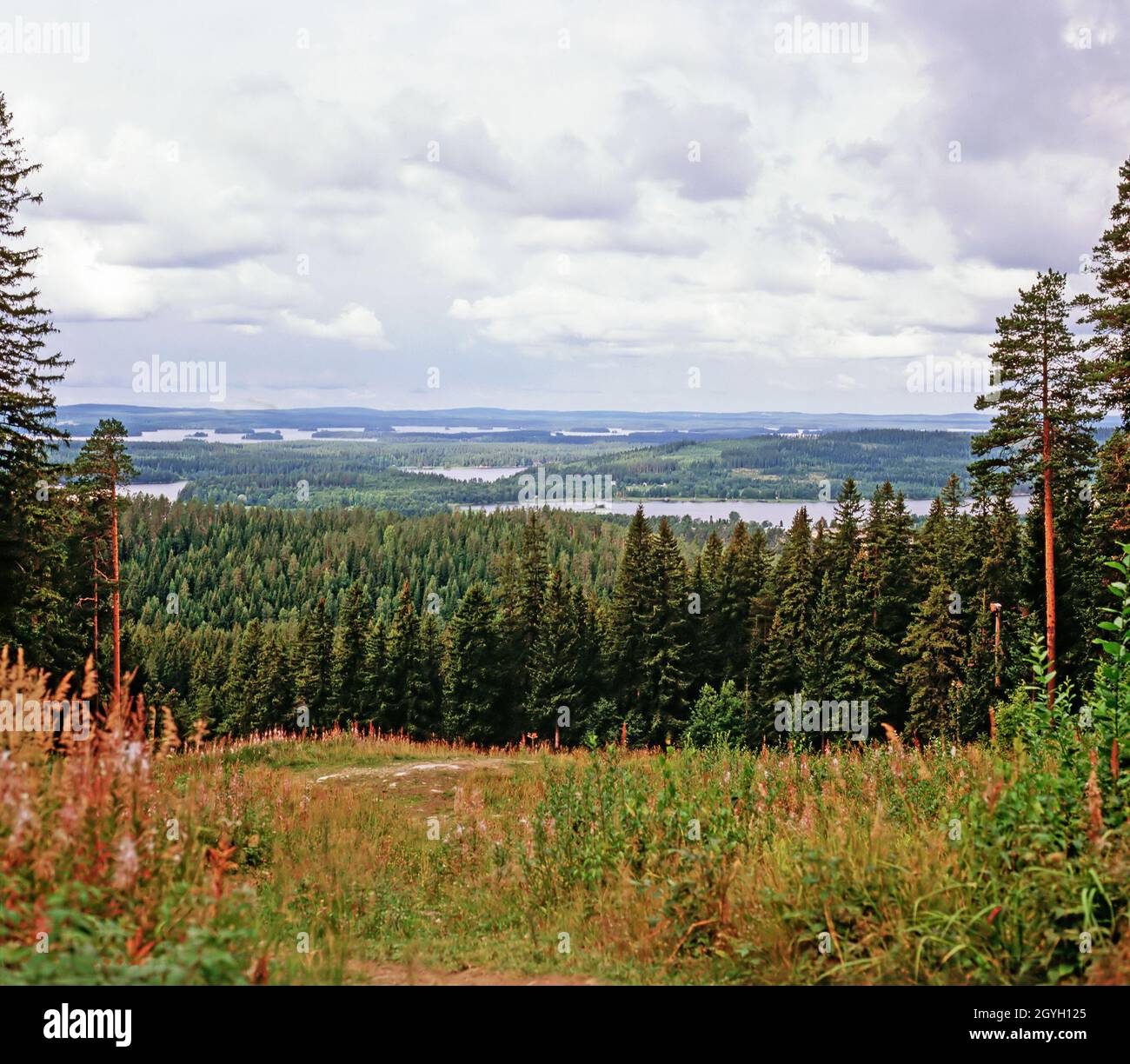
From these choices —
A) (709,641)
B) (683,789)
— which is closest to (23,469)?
(683,789)

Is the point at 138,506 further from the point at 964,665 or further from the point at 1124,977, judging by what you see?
the point at 1124,977

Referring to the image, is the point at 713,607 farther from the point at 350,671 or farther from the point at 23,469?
the point at 23,469

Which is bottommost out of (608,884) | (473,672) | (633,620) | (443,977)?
(473,672)

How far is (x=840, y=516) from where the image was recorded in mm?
51500

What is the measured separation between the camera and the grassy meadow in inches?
181

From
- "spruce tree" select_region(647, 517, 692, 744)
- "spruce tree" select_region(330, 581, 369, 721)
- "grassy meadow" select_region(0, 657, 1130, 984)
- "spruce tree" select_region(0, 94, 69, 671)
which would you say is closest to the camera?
"grassy meadow" select_region(0, 657, 1130, 984)

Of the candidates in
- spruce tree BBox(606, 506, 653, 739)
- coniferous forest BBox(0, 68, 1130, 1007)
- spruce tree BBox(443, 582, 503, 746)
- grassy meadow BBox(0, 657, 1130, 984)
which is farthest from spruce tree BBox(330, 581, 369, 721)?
grassy meadow BBox(0, 657, 1130, 984)

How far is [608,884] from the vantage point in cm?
691

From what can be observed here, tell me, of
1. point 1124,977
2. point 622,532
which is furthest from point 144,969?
point 622,532

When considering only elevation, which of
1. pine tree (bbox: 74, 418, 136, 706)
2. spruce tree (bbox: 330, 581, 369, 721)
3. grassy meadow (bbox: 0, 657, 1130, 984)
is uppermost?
pine tree (bbox: 74, 418, 136, 706)

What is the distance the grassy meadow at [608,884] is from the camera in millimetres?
4594

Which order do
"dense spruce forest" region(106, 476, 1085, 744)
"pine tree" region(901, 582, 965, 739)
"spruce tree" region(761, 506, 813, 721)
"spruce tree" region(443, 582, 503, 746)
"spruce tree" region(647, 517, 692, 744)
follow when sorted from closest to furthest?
1. "pine tree" region(901, 582, 965, 739)
2. "dense spruce forest" region(106, 476, 1085, 744)
3. "spruce tree" region(761, 506, 813, 721)
4. "spruce tree" region(443, 582, 503, 746)
5. "spruce tree" region(647, 517, 692, 744)

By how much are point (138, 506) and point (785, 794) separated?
203 meters

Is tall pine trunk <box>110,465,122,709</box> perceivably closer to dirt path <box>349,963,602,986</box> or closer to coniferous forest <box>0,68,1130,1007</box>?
coniferous forest <box>0,68,1130,1007</box>
